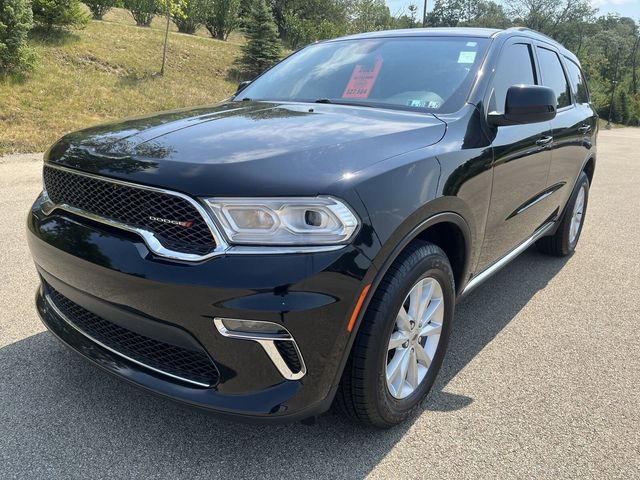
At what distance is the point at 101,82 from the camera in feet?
49.2

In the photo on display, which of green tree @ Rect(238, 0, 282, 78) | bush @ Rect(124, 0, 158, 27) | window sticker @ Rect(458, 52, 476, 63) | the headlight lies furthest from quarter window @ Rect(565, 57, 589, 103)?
bush @ Rect(124, 0, 158, 27)

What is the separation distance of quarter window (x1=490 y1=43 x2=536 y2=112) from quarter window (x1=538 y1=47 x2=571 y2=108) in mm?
310

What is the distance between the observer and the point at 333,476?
2.05 metres

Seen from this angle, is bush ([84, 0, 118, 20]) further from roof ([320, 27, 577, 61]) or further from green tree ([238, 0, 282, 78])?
roof ([320, 27, 577, 61])

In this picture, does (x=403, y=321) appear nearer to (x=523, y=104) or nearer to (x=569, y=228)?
(x=523, y=104)

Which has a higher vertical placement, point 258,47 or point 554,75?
point 258,47

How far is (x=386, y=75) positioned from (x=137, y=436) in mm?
2294

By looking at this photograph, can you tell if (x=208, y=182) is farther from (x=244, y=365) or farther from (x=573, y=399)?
(x=573, y=399)

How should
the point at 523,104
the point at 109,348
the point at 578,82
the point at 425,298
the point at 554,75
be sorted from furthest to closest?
the point at 578,82, the point at 554,75, the point at 523,104, the point at 425,298, the point at 109,348

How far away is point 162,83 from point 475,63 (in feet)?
52.0

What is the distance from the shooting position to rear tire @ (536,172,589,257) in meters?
4.60

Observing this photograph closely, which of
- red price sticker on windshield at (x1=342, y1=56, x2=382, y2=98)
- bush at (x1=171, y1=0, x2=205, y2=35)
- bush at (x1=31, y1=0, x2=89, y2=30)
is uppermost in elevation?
bush at (x1=171, y1=0, x2=205, y2=35)

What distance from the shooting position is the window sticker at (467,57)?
2.95m

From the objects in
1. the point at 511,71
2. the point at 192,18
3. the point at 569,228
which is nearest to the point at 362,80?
the point at 511,71
